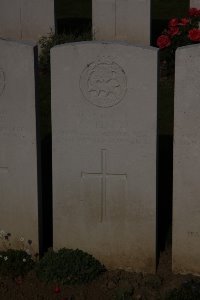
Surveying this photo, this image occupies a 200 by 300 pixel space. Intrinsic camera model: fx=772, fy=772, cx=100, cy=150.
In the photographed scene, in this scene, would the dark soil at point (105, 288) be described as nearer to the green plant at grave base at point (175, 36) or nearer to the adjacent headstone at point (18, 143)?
the adjacent headstone at point (18, 143)

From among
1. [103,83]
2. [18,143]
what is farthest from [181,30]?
[18,143]

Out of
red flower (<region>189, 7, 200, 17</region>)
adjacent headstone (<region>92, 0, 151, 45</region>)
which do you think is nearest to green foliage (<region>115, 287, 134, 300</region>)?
red flower (<region>189, 7, 200, 17</region>)

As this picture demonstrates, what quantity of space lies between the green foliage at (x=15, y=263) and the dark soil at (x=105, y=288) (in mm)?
53

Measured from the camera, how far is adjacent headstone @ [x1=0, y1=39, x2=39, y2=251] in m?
5.93

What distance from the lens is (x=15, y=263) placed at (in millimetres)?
6020

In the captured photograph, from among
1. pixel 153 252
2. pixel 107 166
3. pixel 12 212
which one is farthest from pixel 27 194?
pixel 153 252

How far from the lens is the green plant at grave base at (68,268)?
19.3ft

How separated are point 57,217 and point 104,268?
21.9 inches

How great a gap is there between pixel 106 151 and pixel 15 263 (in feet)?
3.70

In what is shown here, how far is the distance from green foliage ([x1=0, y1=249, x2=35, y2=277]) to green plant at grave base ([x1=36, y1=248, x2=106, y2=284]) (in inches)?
3.9

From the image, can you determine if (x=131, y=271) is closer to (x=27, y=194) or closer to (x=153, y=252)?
(x=153, y=252)

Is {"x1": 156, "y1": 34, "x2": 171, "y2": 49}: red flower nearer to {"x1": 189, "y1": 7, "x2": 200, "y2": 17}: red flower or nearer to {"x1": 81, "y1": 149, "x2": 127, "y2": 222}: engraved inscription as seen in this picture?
{"x1": 189, "y1": 7, "x2": 200, "y2": 17}: red flower

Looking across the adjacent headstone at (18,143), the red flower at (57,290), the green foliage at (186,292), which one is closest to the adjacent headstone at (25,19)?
the adjacent headstone at (18,143)

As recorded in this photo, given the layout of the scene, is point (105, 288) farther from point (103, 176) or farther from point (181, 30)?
point (181, 30)
